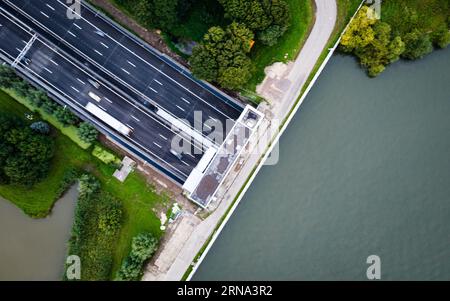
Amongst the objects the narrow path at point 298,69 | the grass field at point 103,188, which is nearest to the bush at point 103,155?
the grass field at point 103,188

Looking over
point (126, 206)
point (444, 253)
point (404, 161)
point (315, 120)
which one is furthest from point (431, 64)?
point (126, 206)

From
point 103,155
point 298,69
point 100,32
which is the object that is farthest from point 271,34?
point 103,155

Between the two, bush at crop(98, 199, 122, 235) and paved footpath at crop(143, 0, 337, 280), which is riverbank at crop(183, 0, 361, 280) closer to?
paved footpath at crop(143, 0, 337, 280)

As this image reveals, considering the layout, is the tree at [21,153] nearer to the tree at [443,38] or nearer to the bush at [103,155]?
the bush at [103,155]

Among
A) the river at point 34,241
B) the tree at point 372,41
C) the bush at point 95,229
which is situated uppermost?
the tree at point 372,41

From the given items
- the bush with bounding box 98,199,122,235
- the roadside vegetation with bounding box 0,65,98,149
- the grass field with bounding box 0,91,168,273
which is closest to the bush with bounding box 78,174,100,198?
the grass field with bounding box 0,91,168,273
